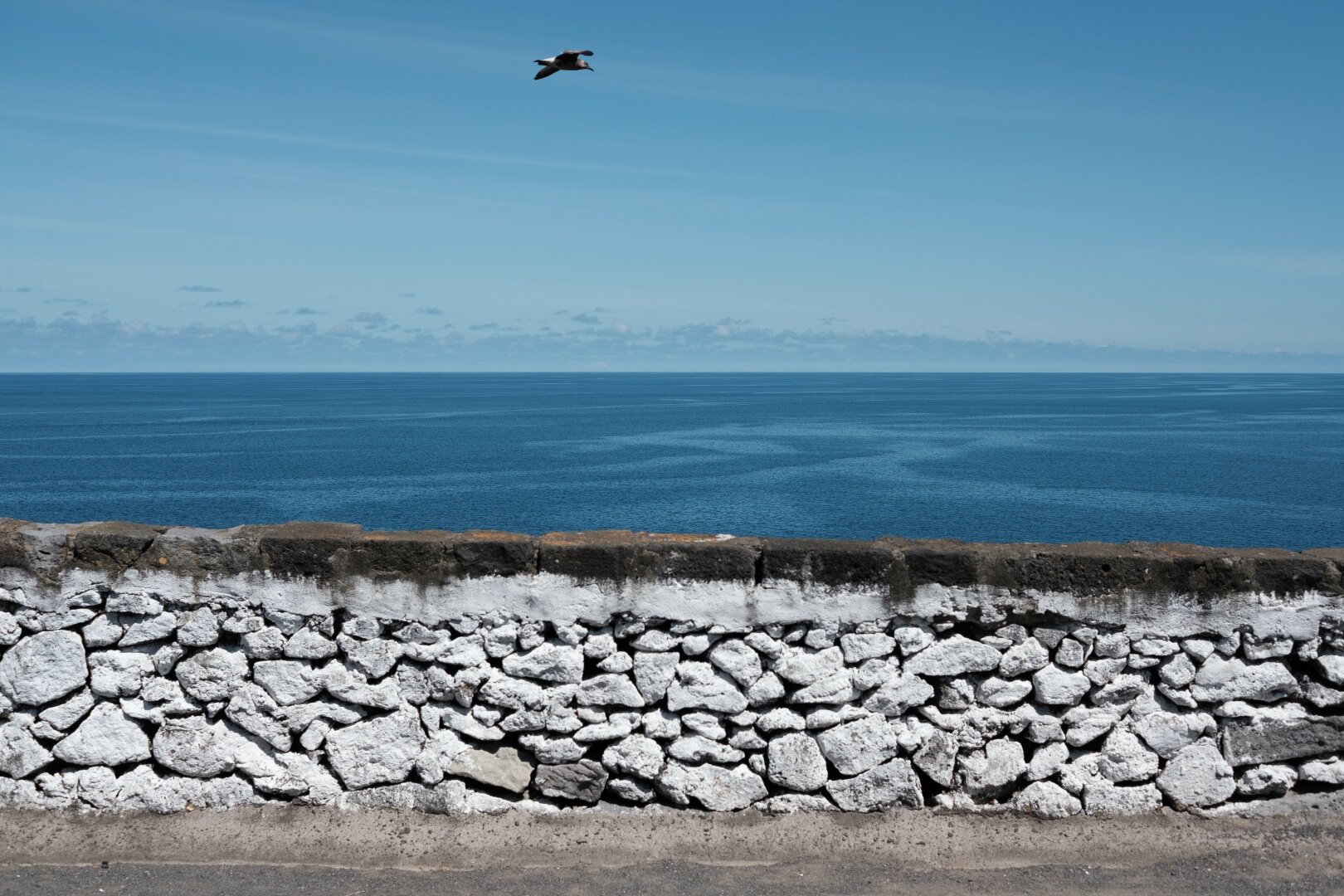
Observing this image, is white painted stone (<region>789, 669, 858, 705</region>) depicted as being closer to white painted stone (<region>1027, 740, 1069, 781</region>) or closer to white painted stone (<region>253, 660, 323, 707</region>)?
white painted stone (<region>1027, 740, 1069, 781</region>)

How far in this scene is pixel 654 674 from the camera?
5.04 meters

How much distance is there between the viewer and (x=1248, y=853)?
4.74m

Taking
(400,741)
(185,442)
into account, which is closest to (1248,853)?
(400,741)

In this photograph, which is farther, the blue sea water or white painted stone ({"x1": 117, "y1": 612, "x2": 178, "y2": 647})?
the blue sea water

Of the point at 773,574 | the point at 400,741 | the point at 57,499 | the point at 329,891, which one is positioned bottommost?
the point at 57,499

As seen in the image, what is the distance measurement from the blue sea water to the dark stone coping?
91.9 ft

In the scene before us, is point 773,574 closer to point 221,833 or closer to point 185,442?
point 221,833

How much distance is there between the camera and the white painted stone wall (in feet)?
16.4

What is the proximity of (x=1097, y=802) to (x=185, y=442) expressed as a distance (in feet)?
235

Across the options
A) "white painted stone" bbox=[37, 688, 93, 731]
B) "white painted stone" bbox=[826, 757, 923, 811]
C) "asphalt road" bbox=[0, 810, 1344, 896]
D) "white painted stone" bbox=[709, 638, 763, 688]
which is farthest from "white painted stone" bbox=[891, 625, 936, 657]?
"white painted stone" bbox=[37, 688, 93, 731]

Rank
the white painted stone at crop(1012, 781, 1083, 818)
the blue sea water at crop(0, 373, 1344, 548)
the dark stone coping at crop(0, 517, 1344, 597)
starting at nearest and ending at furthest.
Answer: the dark stone coping at crop(0, 517, 1344, 597), the white painted stone at crop(1012, 781, 1083, 818), the blue sea water at crop(0, 373, 1344, 548)

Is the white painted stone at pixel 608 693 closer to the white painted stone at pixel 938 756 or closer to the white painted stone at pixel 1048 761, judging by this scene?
the white painted stone at pixel 938 756

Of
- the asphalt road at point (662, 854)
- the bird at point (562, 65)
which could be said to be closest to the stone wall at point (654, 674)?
the asphalt road at point (662, 854)

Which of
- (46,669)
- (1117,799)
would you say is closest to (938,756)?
(1117,799)
